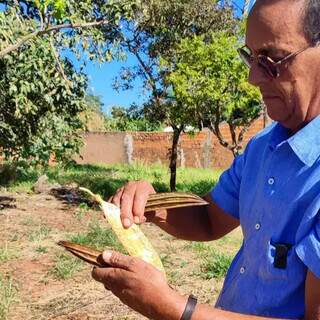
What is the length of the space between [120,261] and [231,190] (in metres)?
0.51

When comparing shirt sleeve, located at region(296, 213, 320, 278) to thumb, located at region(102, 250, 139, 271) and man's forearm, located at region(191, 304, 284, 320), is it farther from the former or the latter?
thumb, located at region(102, 250, 139, 271)

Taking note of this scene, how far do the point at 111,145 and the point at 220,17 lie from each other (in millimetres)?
11233

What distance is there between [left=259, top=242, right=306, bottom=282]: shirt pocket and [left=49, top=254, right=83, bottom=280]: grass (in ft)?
14.3

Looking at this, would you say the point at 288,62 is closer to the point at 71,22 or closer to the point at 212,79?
the point at 71,22

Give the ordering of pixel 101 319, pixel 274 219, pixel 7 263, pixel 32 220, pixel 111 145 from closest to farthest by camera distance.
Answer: pixel 274 219 < pixel 101 319 < pixel 7 263 < pixel 32 220 < pixel 111 145

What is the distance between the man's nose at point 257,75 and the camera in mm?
1334

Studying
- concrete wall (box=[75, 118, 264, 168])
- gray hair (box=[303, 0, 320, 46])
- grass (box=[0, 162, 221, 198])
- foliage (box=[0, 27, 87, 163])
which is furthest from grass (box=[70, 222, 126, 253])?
concrete wall (box=[75, 118, 264, 168])

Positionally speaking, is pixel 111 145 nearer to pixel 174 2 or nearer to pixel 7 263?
pixel 174 2

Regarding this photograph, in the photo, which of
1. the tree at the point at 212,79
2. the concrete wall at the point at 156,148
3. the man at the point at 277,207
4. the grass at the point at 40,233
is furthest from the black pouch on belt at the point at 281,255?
the concrete wall at the point at 156,148

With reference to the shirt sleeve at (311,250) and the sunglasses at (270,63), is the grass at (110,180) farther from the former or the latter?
the shirt sleeve at (311,250)

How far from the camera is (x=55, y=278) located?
5.46 metres

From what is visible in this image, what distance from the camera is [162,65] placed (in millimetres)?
11664

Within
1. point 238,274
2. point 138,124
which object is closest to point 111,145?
point 138,124

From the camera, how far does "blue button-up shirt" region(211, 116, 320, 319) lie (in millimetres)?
1209
